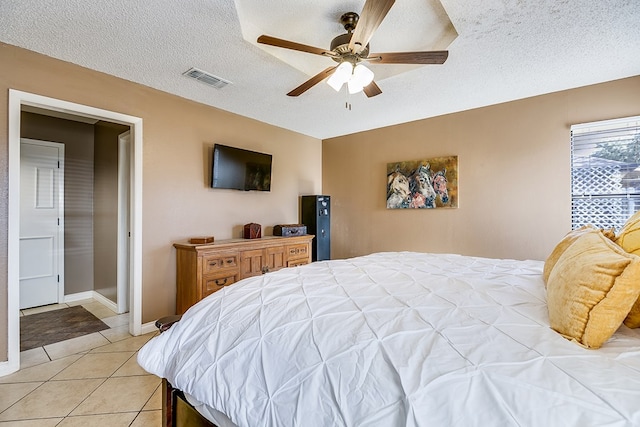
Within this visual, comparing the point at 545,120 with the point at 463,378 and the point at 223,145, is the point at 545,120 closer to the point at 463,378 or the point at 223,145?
the point at 463,378

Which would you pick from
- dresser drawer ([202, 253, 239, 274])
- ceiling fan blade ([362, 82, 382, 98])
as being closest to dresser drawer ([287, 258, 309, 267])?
dresser drawer ([202, 253, 239, 274])

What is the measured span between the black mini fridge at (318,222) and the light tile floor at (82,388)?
8.15 ft

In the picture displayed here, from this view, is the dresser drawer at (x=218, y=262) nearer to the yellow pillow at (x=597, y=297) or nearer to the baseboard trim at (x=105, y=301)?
the baseboard trim at (x=105, y=301)

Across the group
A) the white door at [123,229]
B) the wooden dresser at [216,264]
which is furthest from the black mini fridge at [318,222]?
the white door at [123,229]

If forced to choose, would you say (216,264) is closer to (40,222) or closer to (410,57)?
(410,57)

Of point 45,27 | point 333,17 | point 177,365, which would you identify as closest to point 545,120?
point 333,17

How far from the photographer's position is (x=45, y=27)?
2.01 metres

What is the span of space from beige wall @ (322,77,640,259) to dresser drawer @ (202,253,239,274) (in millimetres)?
2118

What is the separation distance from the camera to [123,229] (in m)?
3.56

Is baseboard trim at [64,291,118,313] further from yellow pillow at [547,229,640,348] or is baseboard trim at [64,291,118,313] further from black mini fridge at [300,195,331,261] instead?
yellow pillow at [547,229,640,348]

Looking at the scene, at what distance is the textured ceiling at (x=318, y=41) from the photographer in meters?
1.83

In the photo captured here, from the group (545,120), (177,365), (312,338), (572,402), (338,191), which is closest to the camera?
(572,402)

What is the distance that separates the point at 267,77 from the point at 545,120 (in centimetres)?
296

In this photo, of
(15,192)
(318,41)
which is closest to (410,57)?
(318,41)
